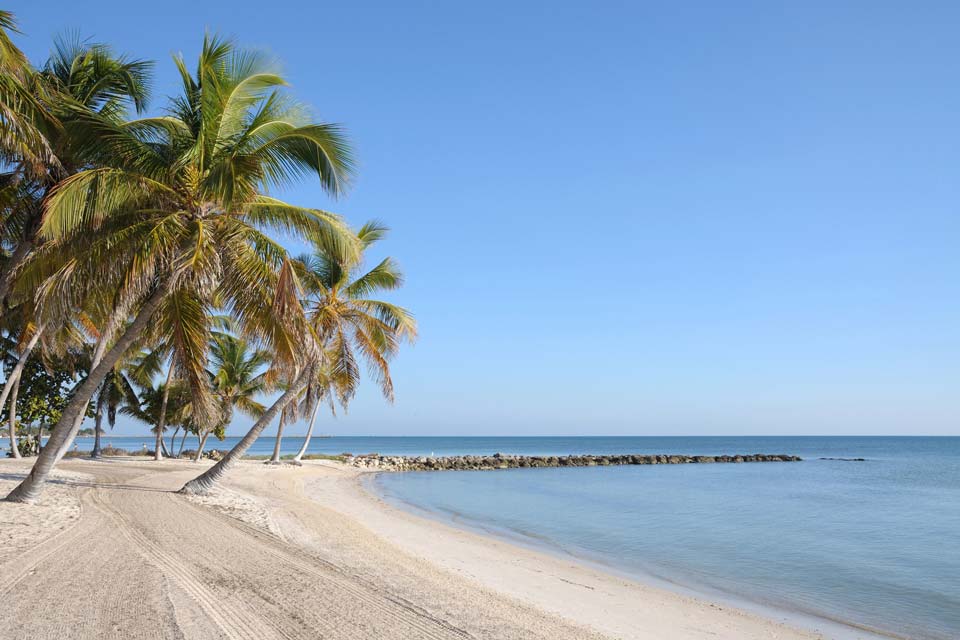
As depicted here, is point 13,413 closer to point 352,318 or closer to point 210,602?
point 352,318

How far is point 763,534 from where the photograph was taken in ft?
60.7

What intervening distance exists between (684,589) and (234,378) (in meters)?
29.4

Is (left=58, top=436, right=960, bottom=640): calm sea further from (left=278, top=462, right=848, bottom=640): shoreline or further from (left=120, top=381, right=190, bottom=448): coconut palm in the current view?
(left=120, top=381, right=190, bottom=448): coconut palm

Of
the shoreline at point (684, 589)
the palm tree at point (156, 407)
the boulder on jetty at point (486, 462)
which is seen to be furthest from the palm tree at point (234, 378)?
the shoreline at point (684, 589)

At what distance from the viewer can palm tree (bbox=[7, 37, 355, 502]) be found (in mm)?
10297

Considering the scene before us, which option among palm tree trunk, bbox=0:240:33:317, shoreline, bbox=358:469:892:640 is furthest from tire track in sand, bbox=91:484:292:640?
shoreline, bbox=358:469:892:640

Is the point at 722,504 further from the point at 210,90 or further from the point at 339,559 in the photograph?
the point at 210,90

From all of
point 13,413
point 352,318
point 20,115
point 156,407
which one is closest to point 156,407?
point 156,407

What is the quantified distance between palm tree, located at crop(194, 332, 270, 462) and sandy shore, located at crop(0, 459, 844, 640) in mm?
20671

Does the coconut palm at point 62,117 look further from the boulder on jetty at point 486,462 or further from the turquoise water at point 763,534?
the boulder on jetty at point 486,462

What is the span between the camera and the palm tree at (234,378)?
1351 inches

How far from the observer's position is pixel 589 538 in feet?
56.3

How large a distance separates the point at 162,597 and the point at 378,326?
43.0 feet

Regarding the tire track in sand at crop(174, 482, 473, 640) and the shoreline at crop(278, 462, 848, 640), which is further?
the shoreline at crop(278, 462, 848, 640)
